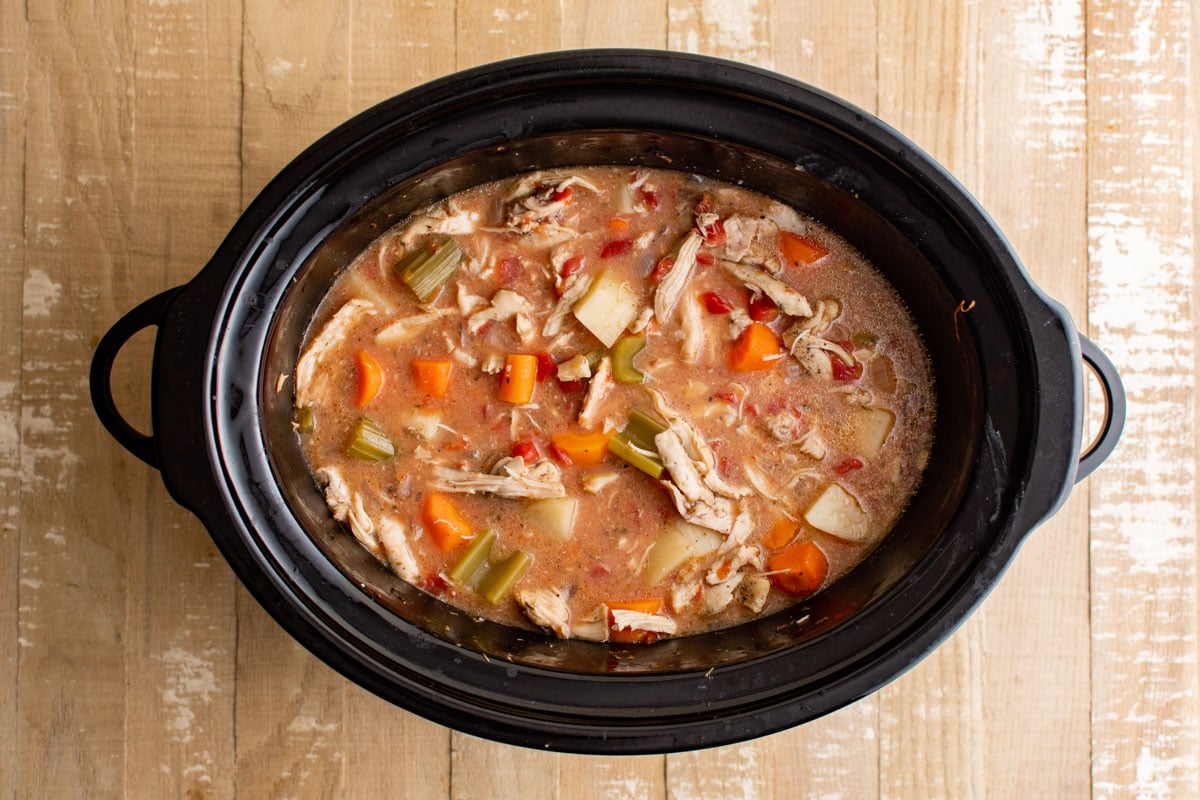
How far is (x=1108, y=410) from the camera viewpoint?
1.97 meters

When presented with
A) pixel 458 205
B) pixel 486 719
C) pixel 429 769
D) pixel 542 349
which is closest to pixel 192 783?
pixel 429 769

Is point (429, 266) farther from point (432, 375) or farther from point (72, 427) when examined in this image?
point (72, 427)

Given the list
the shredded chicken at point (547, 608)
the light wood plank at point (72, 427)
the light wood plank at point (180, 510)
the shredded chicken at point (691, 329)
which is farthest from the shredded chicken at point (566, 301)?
the light wood plank at point (72, 427)

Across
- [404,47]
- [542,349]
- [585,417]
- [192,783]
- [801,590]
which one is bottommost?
[192,783]

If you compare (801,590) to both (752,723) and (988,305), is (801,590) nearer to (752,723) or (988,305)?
(752,723)

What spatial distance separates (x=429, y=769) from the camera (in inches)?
90.1

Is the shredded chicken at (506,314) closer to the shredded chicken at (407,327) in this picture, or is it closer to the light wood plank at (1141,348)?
the shredded chicken at (407,327)

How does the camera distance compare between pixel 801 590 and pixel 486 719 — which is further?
pixel 801 590

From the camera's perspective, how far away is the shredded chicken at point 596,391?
6.89 ft

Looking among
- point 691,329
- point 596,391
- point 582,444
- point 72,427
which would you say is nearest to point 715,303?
point 691,329

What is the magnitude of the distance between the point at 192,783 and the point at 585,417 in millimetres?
1332

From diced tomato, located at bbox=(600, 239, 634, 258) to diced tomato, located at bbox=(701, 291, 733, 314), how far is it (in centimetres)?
20

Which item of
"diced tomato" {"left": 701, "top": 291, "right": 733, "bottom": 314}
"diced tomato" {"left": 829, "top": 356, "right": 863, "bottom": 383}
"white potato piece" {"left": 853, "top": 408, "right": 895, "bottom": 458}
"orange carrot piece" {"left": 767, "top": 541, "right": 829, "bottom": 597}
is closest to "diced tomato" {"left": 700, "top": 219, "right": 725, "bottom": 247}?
"diced tomato" {"left": 701, "top": 291, "right": 733, "bottom": 314}

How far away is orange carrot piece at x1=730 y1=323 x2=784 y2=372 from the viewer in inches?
83.2
